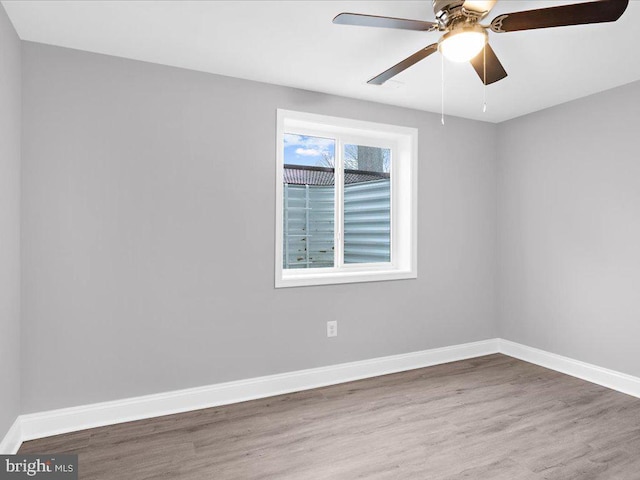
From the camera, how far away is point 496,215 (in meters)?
4.21

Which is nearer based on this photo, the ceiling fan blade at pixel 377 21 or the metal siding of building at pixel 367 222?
the ceiling fan blade at pixel 377 21

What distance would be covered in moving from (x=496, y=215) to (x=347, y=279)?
1.93 metres

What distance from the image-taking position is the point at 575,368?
11.3 ft

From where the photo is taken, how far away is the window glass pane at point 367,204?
3.68 meters

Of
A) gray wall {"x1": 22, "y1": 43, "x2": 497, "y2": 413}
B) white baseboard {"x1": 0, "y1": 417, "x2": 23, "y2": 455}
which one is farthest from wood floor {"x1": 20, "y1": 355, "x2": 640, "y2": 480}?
gray wall {"x1": 22, "y1": 43, "x2": 497, "y2": 413}

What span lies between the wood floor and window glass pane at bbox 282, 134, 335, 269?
3.71 ft

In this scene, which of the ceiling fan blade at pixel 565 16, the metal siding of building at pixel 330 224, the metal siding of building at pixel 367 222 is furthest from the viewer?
the metal siding of building at pixel 367 222

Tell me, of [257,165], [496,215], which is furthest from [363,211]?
[496,215]

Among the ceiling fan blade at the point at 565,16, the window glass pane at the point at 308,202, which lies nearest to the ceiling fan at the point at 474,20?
the ceiling fan blade at the point at 565,16

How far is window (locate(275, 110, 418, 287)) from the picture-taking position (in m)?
3.35

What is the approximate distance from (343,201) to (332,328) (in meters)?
1.14

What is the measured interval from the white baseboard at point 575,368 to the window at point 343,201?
1.39m

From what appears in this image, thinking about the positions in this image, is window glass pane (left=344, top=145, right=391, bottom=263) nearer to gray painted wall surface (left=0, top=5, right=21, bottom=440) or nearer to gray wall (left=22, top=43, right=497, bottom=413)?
gray wall (left=22, top=43, right=497, bottom=413)

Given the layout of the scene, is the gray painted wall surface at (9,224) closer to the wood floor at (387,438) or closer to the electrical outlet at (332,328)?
the wood floor at (387,438)
